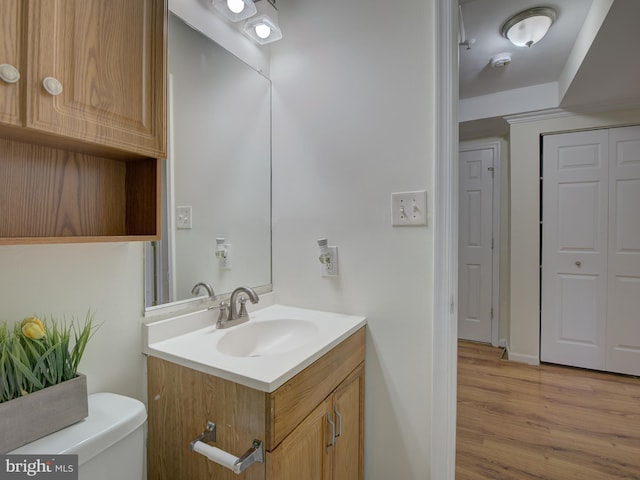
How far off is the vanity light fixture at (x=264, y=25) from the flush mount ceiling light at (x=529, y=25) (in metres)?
1.39

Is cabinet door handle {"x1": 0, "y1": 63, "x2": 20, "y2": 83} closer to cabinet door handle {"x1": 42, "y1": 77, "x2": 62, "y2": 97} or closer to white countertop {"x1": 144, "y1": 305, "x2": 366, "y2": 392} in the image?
cabinet door handle {"x1": 42, "y1": 77, "x2": 62, "y2": 97}

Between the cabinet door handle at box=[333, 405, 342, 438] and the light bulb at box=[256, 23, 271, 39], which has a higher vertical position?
the light bulb at box=[256, 23, 271, 39]

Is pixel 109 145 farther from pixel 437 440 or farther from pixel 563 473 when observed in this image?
pixel 563 473

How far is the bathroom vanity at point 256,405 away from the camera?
0.79 m

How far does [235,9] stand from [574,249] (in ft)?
9.77

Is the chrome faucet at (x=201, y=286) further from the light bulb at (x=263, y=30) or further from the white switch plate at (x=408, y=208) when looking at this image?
the light bulb at (x=263, y=30)

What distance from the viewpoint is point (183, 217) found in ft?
3.99

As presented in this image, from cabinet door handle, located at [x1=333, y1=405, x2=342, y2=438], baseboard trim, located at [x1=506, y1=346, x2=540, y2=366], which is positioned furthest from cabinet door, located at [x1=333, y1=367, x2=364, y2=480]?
baseboard trim, located at [x1=506, y1=346, x2=540, y2=366]

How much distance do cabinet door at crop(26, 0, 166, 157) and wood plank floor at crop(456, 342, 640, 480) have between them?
6.50 feet

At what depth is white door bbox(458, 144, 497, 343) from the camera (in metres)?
3.18

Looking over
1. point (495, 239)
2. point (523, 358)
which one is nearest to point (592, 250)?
point (495, 239)

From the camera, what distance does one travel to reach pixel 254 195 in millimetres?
1547

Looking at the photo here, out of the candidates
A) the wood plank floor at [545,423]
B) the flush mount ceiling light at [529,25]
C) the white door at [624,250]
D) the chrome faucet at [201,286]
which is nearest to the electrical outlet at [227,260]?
the chrome faucet at [201,286]

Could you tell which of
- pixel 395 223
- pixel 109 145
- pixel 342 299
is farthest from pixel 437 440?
pixel 109 145
